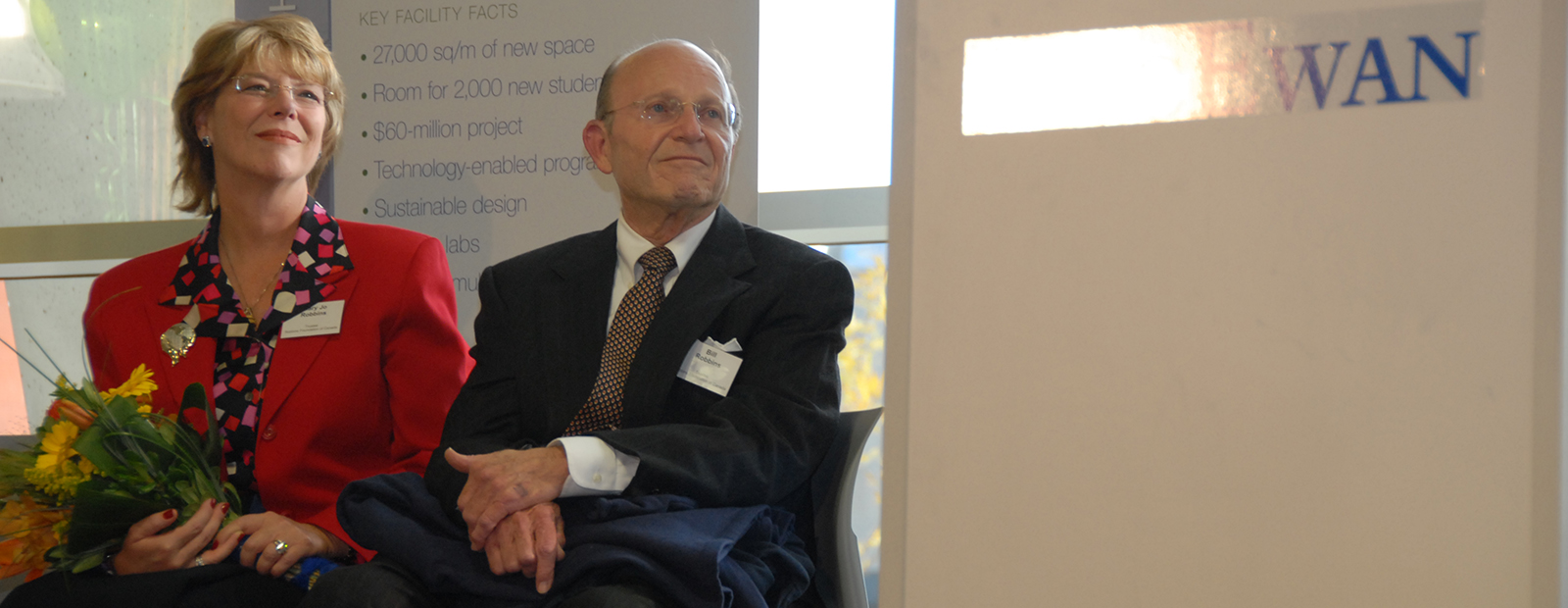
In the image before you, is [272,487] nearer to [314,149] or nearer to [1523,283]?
[314,149]

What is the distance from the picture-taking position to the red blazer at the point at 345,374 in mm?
2105

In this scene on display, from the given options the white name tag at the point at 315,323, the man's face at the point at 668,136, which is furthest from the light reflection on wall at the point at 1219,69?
the white name tag at the point at 315,323

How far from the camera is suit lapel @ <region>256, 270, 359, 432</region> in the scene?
211 centimetres

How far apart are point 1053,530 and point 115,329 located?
224 centimetres

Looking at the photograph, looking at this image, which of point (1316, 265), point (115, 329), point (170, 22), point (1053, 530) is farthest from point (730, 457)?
point (170, 22)

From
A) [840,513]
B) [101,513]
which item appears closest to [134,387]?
[101,513]

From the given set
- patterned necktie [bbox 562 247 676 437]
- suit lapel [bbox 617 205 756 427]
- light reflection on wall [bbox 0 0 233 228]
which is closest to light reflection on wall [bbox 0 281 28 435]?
light reflection on wall [bbox 0 0 233 228]

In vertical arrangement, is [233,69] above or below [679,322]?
above

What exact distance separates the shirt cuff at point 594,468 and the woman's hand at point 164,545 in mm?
728

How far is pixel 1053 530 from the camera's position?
2.33ft

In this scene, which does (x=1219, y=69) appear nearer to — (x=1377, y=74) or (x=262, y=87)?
(x=1377, y=74)

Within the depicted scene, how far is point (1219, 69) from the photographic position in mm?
678

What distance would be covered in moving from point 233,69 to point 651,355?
1.28 metres

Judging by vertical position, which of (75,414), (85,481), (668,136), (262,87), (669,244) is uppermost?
(262,87)
